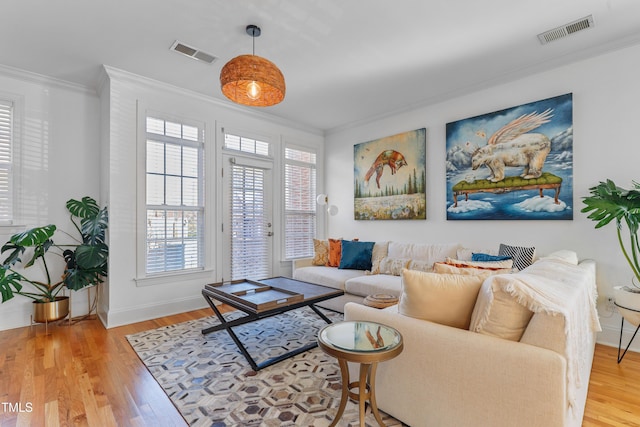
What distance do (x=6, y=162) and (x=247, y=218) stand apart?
2.70m

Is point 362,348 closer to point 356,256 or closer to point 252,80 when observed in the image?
point 252,80

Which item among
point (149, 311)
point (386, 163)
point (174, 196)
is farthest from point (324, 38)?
point (149, 311)

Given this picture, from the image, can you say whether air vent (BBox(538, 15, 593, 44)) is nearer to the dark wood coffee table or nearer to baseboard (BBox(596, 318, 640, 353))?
baseboard (BBox(596, 318, 640, 353))

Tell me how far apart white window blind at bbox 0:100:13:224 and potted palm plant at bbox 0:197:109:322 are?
346 mm

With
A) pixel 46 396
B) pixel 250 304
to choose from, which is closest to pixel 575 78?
pixel 250 304

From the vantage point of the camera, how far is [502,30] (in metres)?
2.71

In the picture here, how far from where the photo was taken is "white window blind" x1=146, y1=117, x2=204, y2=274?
12.2 feet

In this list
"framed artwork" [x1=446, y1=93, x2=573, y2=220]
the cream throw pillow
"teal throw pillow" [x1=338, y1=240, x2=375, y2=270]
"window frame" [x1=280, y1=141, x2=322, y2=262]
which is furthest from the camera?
"window frame" [x1=280, y1=141, x2=322, y2=262]

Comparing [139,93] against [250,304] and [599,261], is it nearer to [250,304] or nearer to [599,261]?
[250,304]

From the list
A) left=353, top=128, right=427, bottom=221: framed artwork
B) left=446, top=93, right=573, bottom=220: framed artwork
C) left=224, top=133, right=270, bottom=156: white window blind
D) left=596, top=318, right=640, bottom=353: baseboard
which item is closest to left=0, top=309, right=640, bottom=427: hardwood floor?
left=596, top=318, right=640, bottom=353: baseboard

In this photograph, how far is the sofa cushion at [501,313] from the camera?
1392 millimetres

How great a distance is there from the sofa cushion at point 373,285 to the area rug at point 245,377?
24.4 inches

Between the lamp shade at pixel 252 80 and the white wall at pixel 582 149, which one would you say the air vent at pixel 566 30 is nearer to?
the white wall at pixel 582 149

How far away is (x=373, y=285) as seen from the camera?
3496mm
